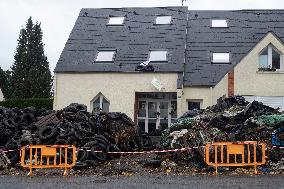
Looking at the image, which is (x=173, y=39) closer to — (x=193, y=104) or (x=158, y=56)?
(x=158, y=56)

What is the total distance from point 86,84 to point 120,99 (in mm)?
Answer: 2134

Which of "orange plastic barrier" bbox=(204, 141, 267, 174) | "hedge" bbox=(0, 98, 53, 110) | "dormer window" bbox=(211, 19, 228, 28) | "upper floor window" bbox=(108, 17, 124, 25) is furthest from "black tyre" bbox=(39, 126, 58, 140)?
"hedge" bbox=(0, 98, 53, 110)

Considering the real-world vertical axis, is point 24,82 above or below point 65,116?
above

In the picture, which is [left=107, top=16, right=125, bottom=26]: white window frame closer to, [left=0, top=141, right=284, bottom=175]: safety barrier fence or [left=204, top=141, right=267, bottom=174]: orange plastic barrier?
[left=0, top=141, right=284, bottom=175]: safety barrier fence

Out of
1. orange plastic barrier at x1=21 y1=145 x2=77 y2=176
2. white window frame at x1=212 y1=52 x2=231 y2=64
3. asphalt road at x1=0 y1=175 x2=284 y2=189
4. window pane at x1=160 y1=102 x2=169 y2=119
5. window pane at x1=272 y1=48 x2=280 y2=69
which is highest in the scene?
white window frame at x1=212 y1=52 x2=231 y2=64

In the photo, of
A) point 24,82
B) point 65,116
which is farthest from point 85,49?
point 24,82

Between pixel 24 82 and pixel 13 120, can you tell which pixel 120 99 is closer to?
pixel 13 120

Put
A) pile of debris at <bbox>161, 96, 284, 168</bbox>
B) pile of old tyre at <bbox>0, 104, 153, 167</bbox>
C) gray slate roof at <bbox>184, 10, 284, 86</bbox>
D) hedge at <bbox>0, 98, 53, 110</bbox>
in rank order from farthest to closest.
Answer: hedge at <bbox>0, 98, 53, 110</bbox>
gray slate roof at <bbox>184, 10, 284, 86</bbox>
pile of old tyre at <bbox>0, 104, 153, 167</bbox>
pile of debris at <bbox>161, 96, 284, 168</bbox>

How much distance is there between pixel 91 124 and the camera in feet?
53.5

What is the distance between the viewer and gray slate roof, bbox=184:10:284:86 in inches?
1006

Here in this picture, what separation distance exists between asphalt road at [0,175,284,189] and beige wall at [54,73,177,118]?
44.6 feet

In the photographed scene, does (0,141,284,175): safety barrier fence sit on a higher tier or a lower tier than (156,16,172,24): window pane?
lower

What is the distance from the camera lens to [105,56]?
2716 centimetres

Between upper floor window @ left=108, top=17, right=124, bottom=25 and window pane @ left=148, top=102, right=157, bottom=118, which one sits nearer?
window pane @ left=148, top=102, right=157, bottom=118
